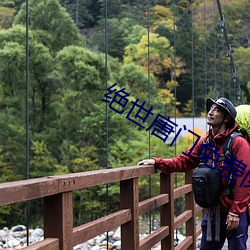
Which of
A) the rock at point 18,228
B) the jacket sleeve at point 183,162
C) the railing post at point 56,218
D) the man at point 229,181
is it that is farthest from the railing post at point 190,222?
the rock at point 18,228

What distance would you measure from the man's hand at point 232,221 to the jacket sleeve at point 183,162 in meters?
0.29

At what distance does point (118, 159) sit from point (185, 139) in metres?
2.07

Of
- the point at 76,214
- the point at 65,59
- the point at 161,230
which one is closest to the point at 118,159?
the point at 76,214

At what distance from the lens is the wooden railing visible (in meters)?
1.29

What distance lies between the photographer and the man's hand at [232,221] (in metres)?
1.99

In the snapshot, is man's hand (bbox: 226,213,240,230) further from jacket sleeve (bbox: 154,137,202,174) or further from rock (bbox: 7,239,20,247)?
rock (bbox: 7,239,20,247)

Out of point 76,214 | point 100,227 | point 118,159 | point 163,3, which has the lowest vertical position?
point 76,214

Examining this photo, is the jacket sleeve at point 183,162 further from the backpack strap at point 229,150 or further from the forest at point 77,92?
the forest at point 77,92

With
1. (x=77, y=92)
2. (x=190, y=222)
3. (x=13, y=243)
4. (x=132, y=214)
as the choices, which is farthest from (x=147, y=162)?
(x=77, y=92)

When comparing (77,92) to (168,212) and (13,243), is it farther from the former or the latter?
(168,212)

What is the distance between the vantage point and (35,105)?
15.6 metres

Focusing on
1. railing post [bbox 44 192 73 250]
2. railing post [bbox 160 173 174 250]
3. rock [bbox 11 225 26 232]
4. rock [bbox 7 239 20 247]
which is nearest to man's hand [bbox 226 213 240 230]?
railing post [bbox 160 173 174 250]

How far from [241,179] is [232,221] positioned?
0.44 feet

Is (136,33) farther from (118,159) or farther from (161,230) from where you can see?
(161,230)
